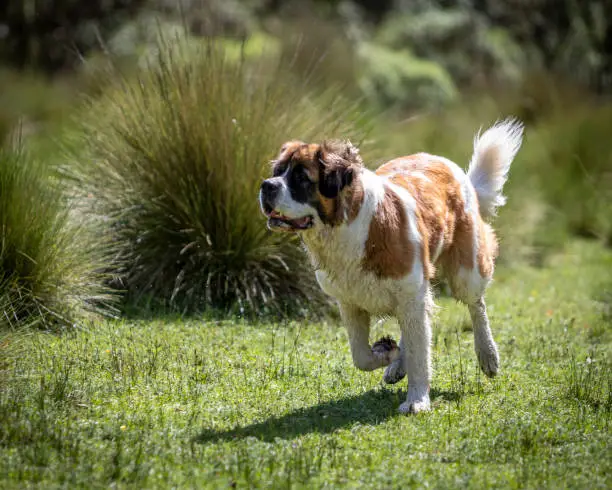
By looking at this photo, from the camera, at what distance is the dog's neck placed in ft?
18.9

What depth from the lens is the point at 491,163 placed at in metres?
7.38

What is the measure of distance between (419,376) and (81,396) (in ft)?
7.35

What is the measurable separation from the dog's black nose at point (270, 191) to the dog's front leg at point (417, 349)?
47.4 inches

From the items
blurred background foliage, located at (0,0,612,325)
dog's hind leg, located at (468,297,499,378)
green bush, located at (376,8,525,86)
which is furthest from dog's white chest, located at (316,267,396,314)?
green bush, located at (376,8,525,86)

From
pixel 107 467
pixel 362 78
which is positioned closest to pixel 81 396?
pixel 107 467

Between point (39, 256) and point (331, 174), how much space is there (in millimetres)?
3084

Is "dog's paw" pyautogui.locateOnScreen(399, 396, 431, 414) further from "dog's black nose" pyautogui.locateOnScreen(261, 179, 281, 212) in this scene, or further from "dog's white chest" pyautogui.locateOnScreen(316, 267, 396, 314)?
"dog's black nose" pyautogui.locateOnScreen(261, 179, 281, 212)

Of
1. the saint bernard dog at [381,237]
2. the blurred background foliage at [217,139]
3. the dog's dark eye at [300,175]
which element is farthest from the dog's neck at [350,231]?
the blurred background foliage at [217,139]

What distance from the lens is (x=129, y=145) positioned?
879 cm

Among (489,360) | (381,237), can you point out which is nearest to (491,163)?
(489,360)

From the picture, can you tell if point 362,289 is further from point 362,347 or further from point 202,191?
point 202,191

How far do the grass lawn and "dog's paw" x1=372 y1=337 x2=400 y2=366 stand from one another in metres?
0.33

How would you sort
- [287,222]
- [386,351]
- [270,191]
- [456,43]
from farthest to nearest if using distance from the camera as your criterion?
1. [456,43]
2. [386,351]
3. [287,222]
4. [270,191]

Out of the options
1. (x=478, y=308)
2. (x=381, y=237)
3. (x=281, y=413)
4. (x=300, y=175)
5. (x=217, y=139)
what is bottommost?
(x=281, y=413)
